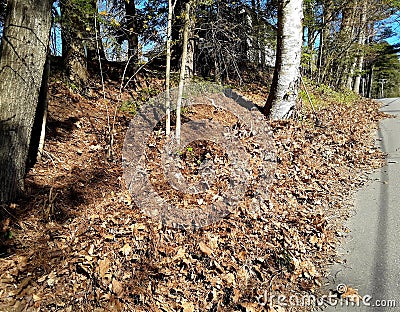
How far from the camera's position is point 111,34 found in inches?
177

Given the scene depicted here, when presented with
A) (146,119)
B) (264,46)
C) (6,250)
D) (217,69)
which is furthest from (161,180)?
(264,46)

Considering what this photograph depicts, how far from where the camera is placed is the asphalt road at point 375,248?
7.11 ft

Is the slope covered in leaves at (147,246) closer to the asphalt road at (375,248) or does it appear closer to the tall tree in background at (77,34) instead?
the asphalt road at (375,248)

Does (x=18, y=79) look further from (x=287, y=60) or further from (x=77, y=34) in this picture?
(x=287, y=60)

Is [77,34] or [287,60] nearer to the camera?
[287,60]

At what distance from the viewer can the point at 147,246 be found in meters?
2.53

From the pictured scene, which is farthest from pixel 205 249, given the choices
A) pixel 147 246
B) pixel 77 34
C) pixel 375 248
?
pixel 77 34

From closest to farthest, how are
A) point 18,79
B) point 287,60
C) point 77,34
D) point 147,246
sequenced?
point 147,246, point 18,79, point 287,60, point 77,34

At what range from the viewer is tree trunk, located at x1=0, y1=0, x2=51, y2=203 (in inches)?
110

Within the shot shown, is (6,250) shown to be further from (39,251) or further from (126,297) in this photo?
(126,297)

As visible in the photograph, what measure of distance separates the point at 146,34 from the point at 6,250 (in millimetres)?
3888

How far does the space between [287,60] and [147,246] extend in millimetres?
4331

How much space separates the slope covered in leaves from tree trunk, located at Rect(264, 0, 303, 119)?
1561 mm

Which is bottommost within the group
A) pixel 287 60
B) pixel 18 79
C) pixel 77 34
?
pixel 18 79
